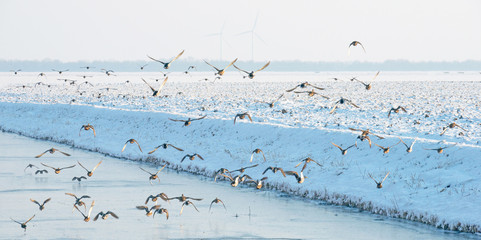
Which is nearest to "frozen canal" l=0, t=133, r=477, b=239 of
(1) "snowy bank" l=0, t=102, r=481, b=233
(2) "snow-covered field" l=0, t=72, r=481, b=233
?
(1) "snowy bank" l=0, t=102, r=481, b=233

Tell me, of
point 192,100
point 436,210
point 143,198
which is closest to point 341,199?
point 436,210

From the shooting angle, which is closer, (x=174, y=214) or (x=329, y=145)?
(x=174, y=214)

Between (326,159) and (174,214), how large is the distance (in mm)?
8597

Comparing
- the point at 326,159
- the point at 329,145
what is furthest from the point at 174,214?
the point at 329,145

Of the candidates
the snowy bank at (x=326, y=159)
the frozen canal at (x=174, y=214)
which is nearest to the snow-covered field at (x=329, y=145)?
the snowy bank at (x=326, y=159)

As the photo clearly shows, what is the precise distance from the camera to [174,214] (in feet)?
65.9

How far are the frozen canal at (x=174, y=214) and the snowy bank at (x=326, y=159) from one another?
893 millimetres

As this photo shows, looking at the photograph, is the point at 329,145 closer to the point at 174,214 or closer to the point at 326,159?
the point at 326,159

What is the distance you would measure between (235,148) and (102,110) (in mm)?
19303

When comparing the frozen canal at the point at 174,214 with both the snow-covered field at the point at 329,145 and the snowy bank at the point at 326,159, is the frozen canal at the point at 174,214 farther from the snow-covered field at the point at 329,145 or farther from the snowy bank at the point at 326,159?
the snow-covered field at the point at 329,145

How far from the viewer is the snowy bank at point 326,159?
20.3 m

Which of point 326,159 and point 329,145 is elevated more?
point 329,145

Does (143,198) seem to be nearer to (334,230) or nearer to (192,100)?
(334,230)

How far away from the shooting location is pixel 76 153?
3494 cm
